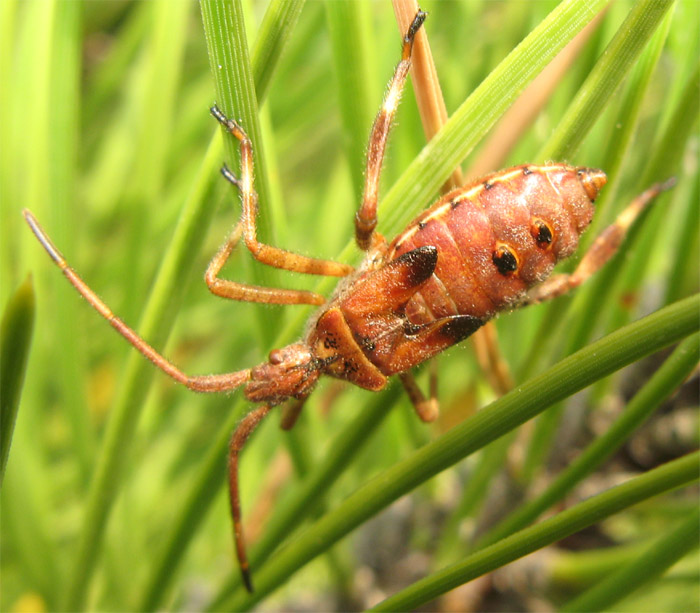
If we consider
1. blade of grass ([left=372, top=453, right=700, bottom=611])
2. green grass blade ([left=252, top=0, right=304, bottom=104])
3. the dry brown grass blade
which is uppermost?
green grass blade ([left=252, top=0, right=304, bottom=104])

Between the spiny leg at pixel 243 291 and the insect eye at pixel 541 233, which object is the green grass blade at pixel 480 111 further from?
the insect eye at pixel 541 233

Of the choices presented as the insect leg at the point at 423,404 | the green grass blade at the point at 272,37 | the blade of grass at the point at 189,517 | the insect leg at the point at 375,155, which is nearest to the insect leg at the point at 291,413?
the blade of grass at the point at 189,517

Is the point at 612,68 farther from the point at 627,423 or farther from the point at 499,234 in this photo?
the point at 499,234

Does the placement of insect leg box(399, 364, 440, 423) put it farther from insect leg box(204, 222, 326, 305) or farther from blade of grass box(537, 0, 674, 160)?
blade of grass box(537, 0, 674, 160)

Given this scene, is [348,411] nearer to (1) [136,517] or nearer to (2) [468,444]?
(1) [136,517]

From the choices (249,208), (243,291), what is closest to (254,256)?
(249,208)

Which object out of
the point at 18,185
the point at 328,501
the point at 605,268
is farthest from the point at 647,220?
the point at 18,185

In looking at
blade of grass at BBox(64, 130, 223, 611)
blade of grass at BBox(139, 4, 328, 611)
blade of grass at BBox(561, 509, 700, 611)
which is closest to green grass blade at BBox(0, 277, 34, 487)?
blade of grass at BBox(64, 130, 223, 611)
